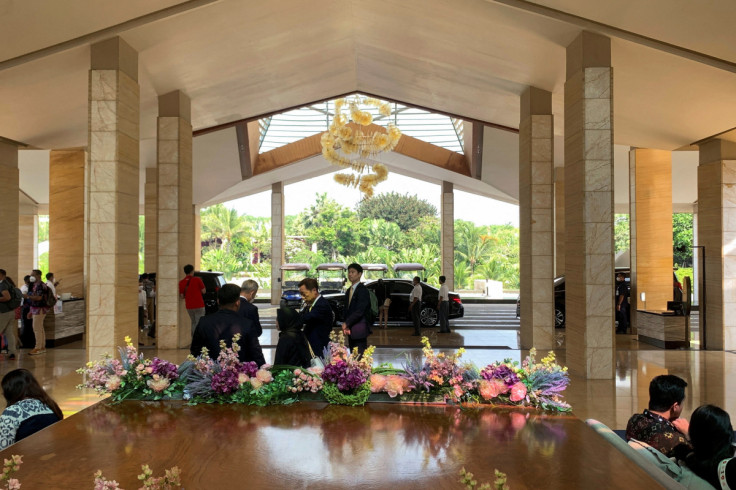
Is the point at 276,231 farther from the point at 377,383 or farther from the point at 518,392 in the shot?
the point at 518,392

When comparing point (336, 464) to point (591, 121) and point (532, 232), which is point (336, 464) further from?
point (532, 232)

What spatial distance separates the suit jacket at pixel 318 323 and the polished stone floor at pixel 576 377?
0.89 meters

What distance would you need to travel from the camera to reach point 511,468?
2.47m

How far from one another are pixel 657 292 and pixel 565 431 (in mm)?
13154

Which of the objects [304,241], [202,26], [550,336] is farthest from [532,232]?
[304,241]

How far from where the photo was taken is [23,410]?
3504 mm

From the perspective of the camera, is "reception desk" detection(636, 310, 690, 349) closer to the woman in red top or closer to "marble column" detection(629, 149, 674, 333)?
"marble column" detection(629, 149, 674, 333)

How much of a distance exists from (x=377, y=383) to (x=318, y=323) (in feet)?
8.83

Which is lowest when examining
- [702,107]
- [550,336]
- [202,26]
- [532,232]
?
[550,336]

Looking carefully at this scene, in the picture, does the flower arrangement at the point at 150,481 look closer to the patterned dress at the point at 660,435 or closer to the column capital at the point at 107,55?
the patterned dress at the point at 660,435

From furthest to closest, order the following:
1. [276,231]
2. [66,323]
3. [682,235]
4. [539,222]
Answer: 1. [682,235]
2. [276,231]
3. [66,323]
4. [539,222]

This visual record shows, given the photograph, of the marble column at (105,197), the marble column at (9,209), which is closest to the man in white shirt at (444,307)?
the marble column at (105,197)

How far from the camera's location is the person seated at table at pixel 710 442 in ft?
10.0

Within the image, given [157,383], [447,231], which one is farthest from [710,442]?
[447,231]
